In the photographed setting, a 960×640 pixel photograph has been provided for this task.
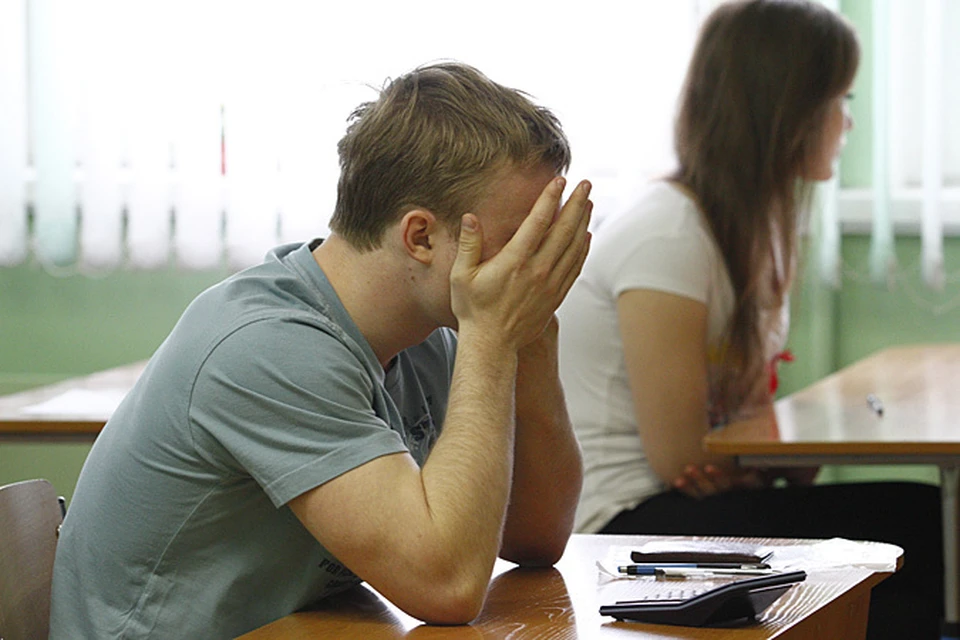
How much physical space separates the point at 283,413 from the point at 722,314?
1264mm

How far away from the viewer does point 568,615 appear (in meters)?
1.19

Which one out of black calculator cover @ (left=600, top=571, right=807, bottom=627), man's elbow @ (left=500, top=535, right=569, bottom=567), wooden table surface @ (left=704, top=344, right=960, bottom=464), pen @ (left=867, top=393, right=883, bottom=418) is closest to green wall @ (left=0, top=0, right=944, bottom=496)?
wooden table surface @ (left=704, top=344, right=960, bottom=464)

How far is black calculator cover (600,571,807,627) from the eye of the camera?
3.66 feet

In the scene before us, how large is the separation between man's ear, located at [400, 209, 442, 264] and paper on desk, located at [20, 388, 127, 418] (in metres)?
1.07

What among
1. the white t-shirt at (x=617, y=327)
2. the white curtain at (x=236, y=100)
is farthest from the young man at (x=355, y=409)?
the white curtain at (x=236, y=100)

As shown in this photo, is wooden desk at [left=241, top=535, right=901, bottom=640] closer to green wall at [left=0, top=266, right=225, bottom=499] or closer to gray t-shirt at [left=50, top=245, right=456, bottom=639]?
gray t-shirt at [left=50, top=245, right=456, bottom=639]

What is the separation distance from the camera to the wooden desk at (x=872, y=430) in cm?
204

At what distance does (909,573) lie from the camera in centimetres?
221

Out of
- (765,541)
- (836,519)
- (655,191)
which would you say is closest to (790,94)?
(655,191)

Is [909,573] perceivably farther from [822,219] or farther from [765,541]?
[822,219]

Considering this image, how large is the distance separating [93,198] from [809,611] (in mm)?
2920

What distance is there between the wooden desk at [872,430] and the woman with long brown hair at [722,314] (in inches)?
4.0

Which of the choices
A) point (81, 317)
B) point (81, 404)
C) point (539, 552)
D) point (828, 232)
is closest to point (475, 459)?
point (539, 552)

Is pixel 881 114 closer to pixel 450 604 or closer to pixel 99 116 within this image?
pixel 99 116
